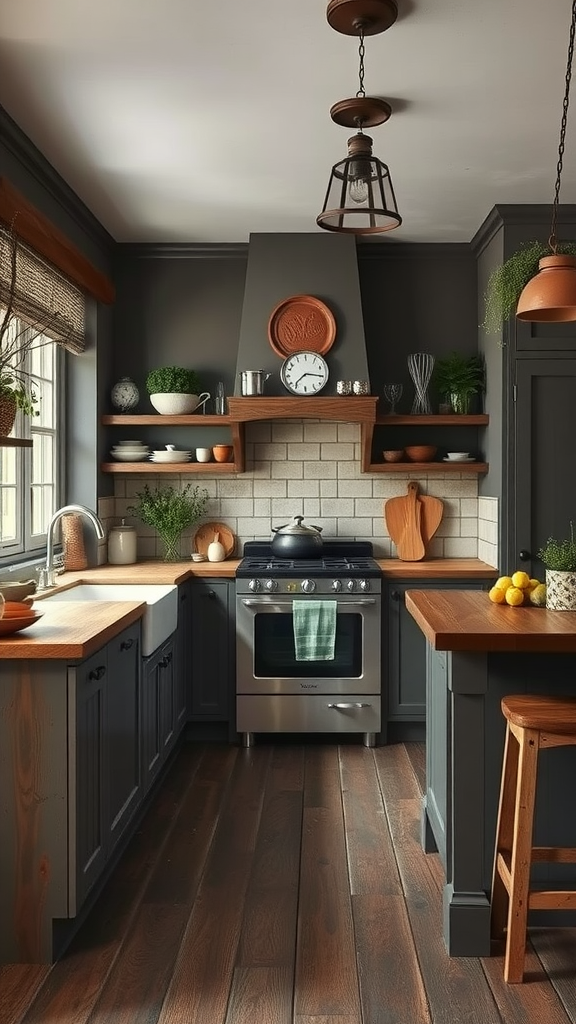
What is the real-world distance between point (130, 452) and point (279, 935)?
315cm

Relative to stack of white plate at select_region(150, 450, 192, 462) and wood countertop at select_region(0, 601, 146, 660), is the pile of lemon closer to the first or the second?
wood countertop at select_region(0, 601, 146, 660)

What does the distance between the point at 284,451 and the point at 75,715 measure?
305cm

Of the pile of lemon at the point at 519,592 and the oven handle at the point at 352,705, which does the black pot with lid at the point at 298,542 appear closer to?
the oven handle at the point at 352,705

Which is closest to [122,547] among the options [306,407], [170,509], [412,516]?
[170,509]

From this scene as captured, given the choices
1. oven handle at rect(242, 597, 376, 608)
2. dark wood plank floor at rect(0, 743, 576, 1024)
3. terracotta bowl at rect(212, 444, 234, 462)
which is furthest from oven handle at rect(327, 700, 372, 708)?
terracotta bowl at rect(212, 444, 234, 462)

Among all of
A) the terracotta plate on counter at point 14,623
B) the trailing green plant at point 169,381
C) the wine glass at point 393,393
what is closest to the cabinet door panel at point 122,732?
the terracotta plate on counter at point 14,623

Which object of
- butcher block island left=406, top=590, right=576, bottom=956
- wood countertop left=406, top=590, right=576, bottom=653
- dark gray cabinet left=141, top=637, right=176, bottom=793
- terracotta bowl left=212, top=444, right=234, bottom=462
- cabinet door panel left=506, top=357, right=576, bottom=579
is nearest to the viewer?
wood countertop left=406, top=590, right=576, bottom=653

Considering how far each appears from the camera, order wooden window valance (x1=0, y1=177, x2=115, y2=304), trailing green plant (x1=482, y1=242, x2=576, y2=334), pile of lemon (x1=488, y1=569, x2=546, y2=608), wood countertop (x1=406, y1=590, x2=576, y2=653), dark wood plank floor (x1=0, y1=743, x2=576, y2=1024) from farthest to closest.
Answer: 1. trailing green plant (x1=482, y1=242, x2=576, y2=334)
2. wooden window valance (x1=0, y1=177, x2=115, y2=304)
3. pile of lemon (x1=488, y1=569, x2=546, y2=608)
4. wood countertop (x1=406, y1=590, x2=576, y2=653)
5. dark wood plank floor (x1=0, y1=743, x2=576, y2=1024)

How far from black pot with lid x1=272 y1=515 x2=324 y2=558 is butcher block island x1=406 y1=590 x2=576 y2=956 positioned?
7.28 feet

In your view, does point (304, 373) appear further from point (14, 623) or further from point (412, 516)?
point (14, 623)

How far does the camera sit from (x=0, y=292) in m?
3.57

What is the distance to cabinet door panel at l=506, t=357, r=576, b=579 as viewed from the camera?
15.5ft

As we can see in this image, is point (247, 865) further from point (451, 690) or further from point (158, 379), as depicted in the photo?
point (158, 379)

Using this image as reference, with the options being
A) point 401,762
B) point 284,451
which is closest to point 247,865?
point 401,762
